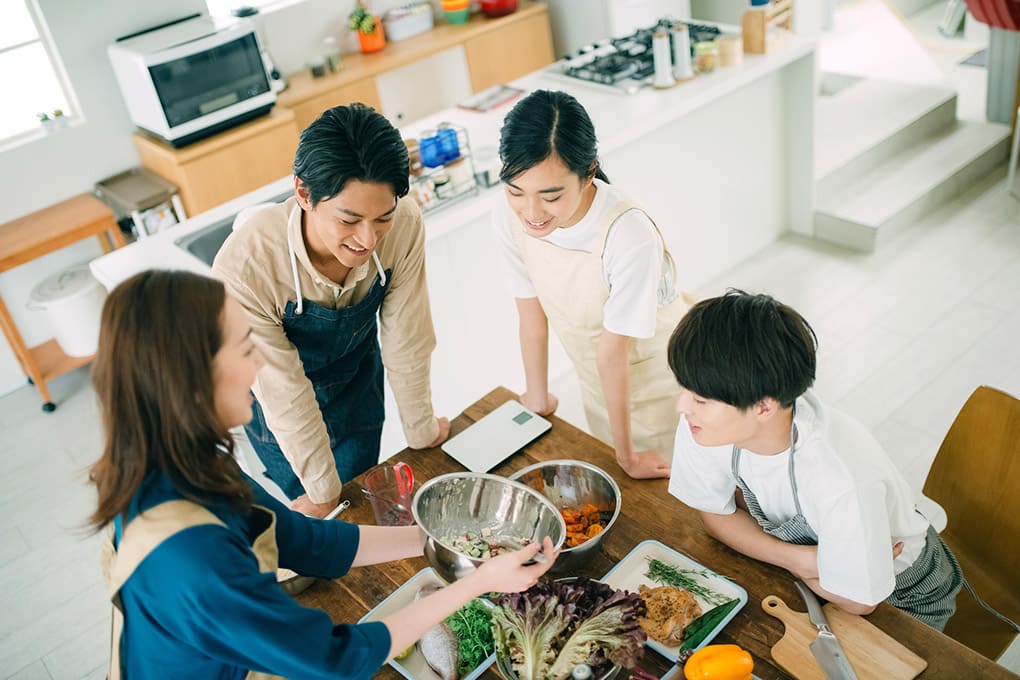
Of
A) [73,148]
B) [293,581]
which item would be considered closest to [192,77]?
[73,148]

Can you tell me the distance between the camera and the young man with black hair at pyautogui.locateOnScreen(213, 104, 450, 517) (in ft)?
4.90

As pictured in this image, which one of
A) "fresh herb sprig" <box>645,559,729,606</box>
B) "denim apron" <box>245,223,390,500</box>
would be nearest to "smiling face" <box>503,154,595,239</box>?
"denim apron" <box>245,223,390,500</box>

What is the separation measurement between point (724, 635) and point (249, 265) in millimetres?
1057

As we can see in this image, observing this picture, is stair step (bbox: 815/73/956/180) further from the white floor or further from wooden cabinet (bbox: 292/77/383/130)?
wooden cabinet (bbox: 292/77/383/130)

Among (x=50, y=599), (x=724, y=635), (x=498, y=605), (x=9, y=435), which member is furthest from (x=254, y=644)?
(x=9, y=435)

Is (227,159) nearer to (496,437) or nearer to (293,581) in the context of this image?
(496,437)

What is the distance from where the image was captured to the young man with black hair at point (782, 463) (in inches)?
51.1

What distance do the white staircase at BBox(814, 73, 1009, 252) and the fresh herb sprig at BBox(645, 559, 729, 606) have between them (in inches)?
114

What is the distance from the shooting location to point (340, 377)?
6.61 ft

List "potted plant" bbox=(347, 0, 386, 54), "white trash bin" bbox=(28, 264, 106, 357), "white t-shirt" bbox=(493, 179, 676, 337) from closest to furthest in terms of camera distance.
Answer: "white t-shirt" bbox=(493, 179, 676, 337) < "white trash bin" bbox=(28, 264, 106, 357) < "potted plant" bbox=(347, 0, 386, 54)

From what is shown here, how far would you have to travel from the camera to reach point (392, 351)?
1871mm

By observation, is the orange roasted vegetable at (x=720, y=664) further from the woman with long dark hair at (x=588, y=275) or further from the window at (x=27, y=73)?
the window at (x=27, y=73)

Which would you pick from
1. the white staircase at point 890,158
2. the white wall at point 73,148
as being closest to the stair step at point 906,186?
the white staircase at point 890,158

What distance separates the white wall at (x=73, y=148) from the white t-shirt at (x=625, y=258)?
3.34 meters
